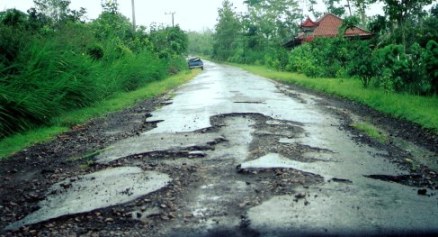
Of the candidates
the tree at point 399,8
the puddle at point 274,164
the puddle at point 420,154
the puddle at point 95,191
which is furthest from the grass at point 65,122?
the tree at point 399,8

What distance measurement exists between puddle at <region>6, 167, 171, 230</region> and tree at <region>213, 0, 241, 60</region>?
167 feet

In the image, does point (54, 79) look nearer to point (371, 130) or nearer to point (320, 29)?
point (371, 130)

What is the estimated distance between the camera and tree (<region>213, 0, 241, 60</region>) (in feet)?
183

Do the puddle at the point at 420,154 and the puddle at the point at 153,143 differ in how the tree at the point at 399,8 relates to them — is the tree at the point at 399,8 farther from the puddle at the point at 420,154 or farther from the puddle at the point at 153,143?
the puddle at the point at 153,143

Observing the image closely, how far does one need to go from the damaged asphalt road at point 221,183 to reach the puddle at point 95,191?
11 millimetres

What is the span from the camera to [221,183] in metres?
4.18

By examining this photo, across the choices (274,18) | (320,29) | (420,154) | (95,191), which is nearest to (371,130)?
(420,154)

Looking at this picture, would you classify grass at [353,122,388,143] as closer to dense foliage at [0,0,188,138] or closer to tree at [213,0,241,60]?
dense foliage at [0,0,188,138]

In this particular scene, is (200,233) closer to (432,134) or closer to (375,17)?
(432,134)

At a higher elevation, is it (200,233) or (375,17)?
(375,17)

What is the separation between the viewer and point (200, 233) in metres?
3.01

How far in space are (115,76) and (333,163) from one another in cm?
1059

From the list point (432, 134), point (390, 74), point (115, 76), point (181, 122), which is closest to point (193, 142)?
point (181, 122)

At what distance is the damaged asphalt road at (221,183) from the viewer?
322 centimetres
